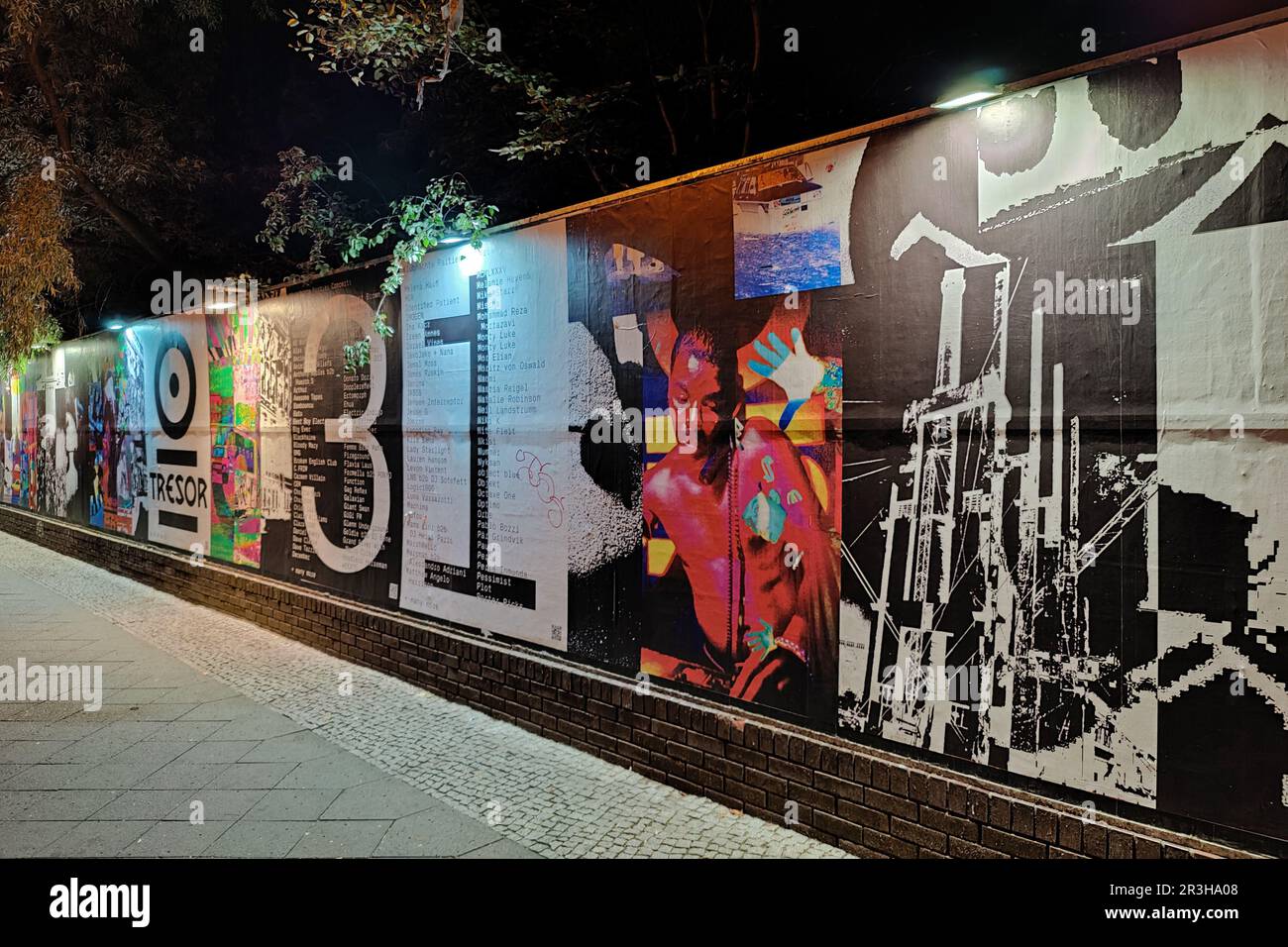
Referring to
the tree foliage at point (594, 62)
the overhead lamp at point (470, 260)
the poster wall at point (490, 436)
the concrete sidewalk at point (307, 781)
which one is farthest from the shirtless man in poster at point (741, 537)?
the tree foliage at point (594, 62)

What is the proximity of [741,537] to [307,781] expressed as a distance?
301cm

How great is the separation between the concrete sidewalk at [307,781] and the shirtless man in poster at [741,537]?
2.70ft

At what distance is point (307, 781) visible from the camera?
4.53 m

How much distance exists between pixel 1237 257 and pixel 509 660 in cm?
464

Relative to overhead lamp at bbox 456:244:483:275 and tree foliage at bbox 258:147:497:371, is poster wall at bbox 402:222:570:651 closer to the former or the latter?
overhead lamp at bbox 456:244:483:275

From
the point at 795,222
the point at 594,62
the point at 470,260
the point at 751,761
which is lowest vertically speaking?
the point at 751,761

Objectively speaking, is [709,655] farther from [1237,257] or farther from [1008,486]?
[1237,257]

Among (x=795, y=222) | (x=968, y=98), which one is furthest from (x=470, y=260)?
(x=968, y=98)

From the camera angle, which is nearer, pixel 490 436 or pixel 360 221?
pixel 490 436

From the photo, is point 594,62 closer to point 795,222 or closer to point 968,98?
point 795,222

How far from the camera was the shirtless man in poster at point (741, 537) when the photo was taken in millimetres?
3852

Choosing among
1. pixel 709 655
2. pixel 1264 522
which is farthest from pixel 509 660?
pixel 1264 522

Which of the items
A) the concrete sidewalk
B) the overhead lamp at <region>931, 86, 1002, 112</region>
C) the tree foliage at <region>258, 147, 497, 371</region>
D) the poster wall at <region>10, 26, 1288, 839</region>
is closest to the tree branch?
the tree foliage at <region>258, 147, 497, 371</region>

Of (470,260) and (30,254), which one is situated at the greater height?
(30,254)
